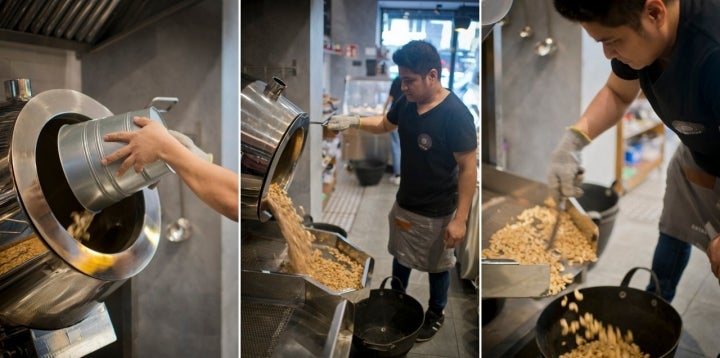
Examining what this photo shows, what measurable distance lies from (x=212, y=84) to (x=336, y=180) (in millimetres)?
519

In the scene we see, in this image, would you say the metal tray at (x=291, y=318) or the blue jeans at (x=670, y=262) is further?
the blue jeans at (x=670, y=262)

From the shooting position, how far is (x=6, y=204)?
3.23ft

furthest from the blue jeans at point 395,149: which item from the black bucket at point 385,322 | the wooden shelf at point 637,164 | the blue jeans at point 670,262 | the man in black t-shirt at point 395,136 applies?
the wooden shelf at point 637,164

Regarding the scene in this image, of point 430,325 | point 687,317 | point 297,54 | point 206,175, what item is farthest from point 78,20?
point 687,317

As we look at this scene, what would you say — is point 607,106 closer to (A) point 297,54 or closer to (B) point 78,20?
(A) point 297,54

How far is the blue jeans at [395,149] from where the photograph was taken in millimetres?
786

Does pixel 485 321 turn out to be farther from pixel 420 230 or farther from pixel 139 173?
pixel 139 173

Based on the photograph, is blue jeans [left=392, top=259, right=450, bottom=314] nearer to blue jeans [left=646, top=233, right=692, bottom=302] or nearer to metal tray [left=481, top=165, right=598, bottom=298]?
metal tray [left=481, top=165, right=598, bottom=298]

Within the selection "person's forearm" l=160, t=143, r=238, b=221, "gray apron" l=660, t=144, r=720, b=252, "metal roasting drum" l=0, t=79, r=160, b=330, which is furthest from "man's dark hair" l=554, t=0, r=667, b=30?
"metal roasting drum" l=0, t=79, r=160, b=330

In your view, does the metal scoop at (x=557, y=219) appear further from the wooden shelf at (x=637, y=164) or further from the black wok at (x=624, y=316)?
the wooden shelf at (x=637, y=164)

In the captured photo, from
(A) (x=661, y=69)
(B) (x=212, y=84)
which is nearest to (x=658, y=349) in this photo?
(A) (x=661, y=69)

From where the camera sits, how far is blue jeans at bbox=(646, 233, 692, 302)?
1.12 m

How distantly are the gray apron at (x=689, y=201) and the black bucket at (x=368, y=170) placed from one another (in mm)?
735

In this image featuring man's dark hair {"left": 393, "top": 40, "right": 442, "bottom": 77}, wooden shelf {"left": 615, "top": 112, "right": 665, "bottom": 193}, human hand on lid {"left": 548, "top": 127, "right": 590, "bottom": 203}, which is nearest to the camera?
man's dark hair {"left": 393, "top": 40, "right": 442, "bottom": 77}
